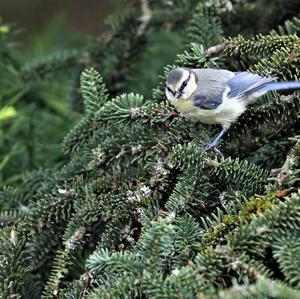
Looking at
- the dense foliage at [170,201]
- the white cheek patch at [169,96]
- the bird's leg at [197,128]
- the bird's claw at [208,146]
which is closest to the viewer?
the dense foliage at [170,201]

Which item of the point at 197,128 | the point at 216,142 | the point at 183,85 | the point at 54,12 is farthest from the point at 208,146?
the point at 54,12

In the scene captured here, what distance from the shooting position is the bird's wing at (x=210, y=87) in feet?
7.07

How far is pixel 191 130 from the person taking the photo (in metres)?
2.06

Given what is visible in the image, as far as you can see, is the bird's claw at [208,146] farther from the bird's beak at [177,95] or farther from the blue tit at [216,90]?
the bird's beak at [177,95]

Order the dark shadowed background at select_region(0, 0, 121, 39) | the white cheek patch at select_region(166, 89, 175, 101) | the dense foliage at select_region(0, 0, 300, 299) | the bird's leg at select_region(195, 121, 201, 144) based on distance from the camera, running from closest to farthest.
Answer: the dense foliage at select_region(0, 0, 300, 299) < the bird's leg at select_region(195, 121, 201, 144) < the white cheek patch at select_region(166, 89, 175, 101) < the dark shadowed background at select_region(0, 0, 121, 39)

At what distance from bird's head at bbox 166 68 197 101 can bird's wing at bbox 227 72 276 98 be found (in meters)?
0.14

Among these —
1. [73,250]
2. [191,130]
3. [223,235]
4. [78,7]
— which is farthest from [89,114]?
[78,7]

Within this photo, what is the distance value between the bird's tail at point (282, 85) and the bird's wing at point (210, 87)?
18 centimetres

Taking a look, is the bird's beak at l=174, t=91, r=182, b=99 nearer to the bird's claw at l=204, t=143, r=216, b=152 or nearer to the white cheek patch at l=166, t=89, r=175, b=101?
the white cheek patch at l=166, t=89, r=175, b=101

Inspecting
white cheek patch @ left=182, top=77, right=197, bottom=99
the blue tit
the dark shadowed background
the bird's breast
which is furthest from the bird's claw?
the dark shadowed background

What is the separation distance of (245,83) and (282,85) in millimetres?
167

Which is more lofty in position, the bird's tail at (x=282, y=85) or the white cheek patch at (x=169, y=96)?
the bird's tail at (x=282, y=85)

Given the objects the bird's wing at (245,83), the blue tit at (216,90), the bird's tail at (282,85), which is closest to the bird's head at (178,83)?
the blue tit at (216,90)

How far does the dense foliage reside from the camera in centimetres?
149
